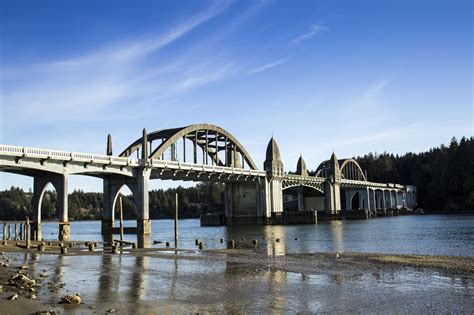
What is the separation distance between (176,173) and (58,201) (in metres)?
29.7

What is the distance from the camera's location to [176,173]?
299 feet

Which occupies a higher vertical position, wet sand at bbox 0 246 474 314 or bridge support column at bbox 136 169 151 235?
bridge support column at bbox 136 169 151 235

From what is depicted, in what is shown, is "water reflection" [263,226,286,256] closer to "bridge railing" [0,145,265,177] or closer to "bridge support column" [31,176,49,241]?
"bridge railing" [0,145,265,177]

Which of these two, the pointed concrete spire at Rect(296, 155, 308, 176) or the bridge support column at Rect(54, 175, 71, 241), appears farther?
the pointed concrete spire at Rect(296, 155, 308, 176)

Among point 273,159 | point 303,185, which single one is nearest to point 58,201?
point 273,159

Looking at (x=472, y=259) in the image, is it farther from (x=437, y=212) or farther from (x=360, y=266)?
(x=437, y=212)

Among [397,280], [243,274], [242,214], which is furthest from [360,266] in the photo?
[242,214]

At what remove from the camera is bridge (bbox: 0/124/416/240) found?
63.0m

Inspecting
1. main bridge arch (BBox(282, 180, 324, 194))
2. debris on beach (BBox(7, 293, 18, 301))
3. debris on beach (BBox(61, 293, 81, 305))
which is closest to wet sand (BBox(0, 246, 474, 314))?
debris on beach (BBox(7, 293, 18, 301))

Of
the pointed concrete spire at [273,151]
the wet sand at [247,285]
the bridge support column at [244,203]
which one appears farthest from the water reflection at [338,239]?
the pointed concrete spire at [273,151]

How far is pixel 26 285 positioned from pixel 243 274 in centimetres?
1232

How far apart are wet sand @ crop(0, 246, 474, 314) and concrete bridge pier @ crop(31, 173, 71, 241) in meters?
25.1

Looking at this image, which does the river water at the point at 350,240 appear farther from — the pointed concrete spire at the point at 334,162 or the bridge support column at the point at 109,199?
the pointed concrete spire at the point at 334,162

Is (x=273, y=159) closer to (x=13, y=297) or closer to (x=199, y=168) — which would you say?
(x=199, y=168)
